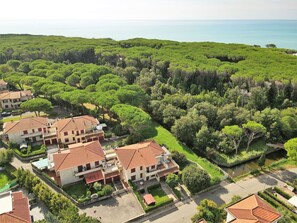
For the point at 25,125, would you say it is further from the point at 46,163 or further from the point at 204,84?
the point at 204,84

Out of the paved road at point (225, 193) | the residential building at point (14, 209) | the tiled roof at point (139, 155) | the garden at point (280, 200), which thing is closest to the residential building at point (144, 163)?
the tiled roof at point (139, 155)

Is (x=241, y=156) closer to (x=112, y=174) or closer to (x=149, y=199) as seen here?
(x=149, y=199)

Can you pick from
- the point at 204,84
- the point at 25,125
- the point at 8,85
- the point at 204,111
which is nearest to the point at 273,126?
the point at 204,111

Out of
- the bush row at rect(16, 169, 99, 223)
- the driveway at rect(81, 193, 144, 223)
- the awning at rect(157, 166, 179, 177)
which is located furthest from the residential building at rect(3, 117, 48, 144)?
the awning at rect(157, 166, 179, 177)

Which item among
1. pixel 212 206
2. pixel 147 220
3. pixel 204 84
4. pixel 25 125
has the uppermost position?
pixel 204 84

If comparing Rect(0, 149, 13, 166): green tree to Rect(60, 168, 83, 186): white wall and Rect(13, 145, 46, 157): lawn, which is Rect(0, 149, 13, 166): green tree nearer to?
Rect(13, 145, 46, 157): lawn

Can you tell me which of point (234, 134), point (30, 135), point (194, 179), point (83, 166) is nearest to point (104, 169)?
point (83, 166)

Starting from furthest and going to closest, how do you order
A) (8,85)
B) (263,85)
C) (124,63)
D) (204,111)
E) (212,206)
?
(124,63)
(8,85)
(263,85)
(204,111)
(212,206)
